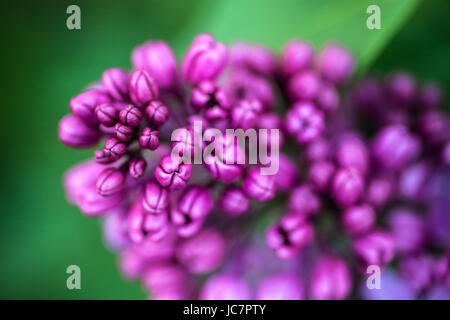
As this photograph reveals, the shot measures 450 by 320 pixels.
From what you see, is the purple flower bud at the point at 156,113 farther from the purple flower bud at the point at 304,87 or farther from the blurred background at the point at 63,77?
the blurred background at the point at 63,77

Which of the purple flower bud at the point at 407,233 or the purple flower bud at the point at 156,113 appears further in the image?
the purple flower bud at the point at 407,233

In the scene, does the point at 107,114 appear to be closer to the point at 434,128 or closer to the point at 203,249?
the point at 203,249

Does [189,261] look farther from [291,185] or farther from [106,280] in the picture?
[106,280]

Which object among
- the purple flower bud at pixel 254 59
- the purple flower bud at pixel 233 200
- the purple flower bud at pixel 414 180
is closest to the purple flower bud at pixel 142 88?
the purple flower bud at pixel 233 200

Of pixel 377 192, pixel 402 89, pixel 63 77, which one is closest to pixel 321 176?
pixel 377 192

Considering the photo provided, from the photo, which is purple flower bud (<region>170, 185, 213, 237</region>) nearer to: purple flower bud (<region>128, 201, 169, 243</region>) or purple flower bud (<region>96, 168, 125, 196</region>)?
purple flower bud (<region>128, 201, 169, 243</region>)
